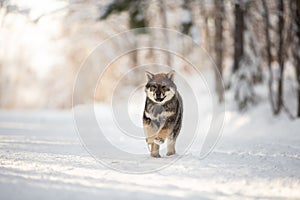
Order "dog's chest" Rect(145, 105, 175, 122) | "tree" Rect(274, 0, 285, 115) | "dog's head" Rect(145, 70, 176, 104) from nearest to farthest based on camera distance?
"dog's head" Rect(145, 70, 176, 104)
"dog's chest" Rect(145, 105, 175, 122)
"tree" Rect(274, 0, 285, 115)

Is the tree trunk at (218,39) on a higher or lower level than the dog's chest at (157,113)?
higher

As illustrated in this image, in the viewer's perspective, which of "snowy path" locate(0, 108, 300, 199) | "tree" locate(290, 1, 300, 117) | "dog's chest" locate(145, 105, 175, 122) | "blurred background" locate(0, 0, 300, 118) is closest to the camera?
"snowy path" locate(0, 108, 300, 199)

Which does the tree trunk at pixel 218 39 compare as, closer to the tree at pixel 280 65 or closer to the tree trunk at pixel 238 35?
the tree trunk at pixel 238 35

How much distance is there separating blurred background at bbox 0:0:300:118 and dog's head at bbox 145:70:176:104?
3.29 m

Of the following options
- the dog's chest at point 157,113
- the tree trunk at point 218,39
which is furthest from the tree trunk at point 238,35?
the dog's chest at point 157,113

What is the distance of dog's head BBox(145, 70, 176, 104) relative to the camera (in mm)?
5820

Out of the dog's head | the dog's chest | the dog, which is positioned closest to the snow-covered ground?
the dog

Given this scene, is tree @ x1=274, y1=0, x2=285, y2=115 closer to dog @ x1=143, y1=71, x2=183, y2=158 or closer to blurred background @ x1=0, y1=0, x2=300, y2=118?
blurred background @ x1=0, y1=0, x2=300, y2=118

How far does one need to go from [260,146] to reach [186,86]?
1.98 metres

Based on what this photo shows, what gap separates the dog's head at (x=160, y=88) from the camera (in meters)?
5.82

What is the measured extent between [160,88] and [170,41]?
46.5ft

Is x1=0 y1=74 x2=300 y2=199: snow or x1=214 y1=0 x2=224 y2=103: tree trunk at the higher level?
x1=214 y1=0 x2=224 y2=103: tree trunk

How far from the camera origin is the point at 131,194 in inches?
172

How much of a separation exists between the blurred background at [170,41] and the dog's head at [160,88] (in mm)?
3289
